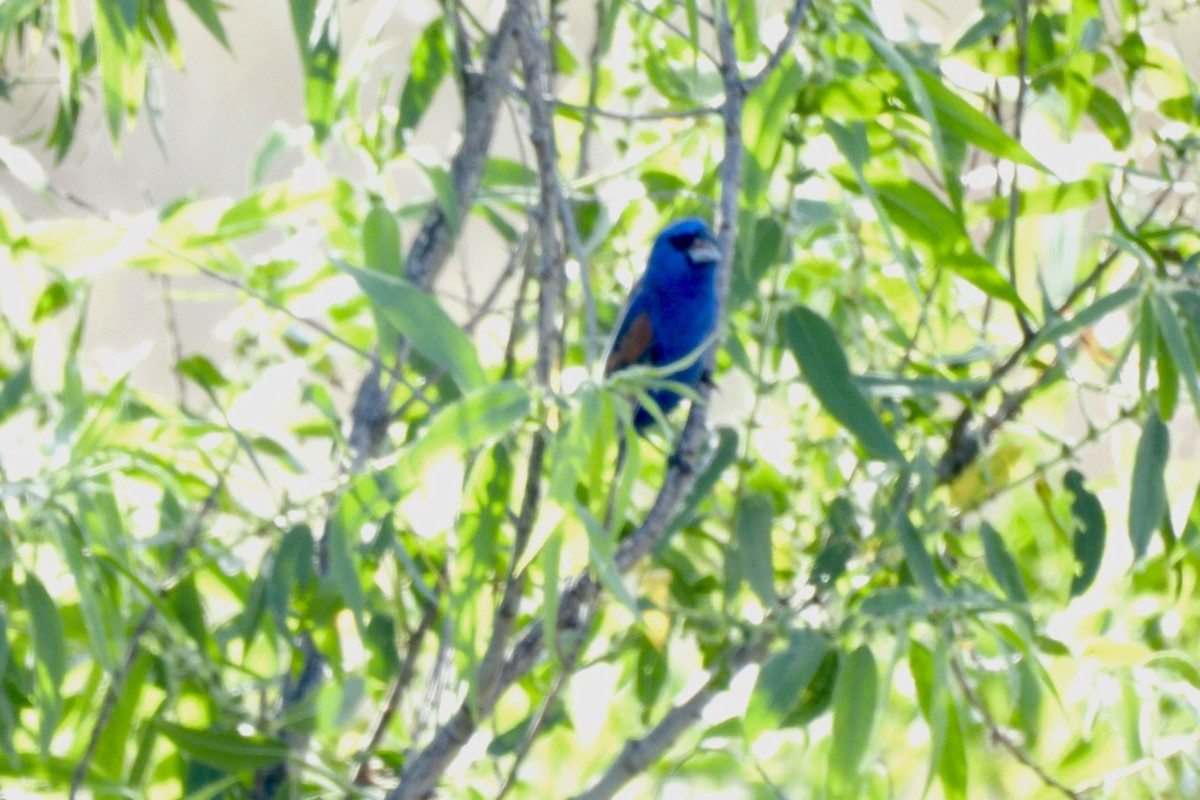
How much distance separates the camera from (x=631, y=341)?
5.78 feet

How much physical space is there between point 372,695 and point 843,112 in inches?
25.6

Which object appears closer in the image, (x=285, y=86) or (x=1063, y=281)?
(x=1063, y=281)

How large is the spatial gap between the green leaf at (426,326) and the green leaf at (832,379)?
0.86ft

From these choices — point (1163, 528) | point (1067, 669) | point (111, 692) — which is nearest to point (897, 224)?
point (1163, 528)

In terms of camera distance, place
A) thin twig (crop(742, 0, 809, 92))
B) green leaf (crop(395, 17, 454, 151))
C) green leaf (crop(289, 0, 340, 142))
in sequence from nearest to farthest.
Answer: thin twig (crop(742, 0, 809, 92))
green leaf (crop(289, 0, 340, 142))
green leaf (crop(395, 17, 454, 151))

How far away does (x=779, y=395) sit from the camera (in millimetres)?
1258

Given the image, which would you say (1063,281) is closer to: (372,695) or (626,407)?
(626,407)

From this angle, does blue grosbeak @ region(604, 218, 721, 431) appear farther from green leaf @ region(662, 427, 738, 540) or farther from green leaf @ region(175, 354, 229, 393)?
green leaf @ region(662, 427, 738, 540)

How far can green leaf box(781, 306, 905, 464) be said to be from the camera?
906 millimetres

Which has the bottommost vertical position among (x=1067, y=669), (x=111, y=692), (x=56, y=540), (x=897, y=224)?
(x=1067, y=669)

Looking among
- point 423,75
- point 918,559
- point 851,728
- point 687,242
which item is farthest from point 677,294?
point 851,728

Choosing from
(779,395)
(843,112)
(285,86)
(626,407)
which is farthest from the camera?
(285,86)

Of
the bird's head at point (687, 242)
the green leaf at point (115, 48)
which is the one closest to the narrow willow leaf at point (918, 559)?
the green leaf at point (115, 48)

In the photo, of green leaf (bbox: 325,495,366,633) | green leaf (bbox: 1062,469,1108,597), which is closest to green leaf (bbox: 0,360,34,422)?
green leaf (bbox: 325,495,366,633)
